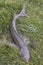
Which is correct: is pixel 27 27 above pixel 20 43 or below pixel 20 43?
above

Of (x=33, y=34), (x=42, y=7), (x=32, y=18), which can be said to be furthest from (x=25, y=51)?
(x=42, y=7)

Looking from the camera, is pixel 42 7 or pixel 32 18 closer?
pixel 32 18

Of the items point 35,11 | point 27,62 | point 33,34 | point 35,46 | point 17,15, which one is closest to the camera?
point 27,62

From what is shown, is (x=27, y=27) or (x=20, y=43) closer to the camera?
(x=20, y=43)

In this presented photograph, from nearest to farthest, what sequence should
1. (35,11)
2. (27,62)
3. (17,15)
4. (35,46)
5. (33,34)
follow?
(27,62) < (35,46) < (33,34) < (17,15) < (35,11)

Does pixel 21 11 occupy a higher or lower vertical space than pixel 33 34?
higher

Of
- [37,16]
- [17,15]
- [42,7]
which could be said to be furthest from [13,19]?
[42,7]

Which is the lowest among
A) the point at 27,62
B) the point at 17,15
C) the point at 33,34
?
the point at 27,62

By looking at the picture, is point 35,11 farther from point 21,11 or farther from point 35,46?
point 35,46
